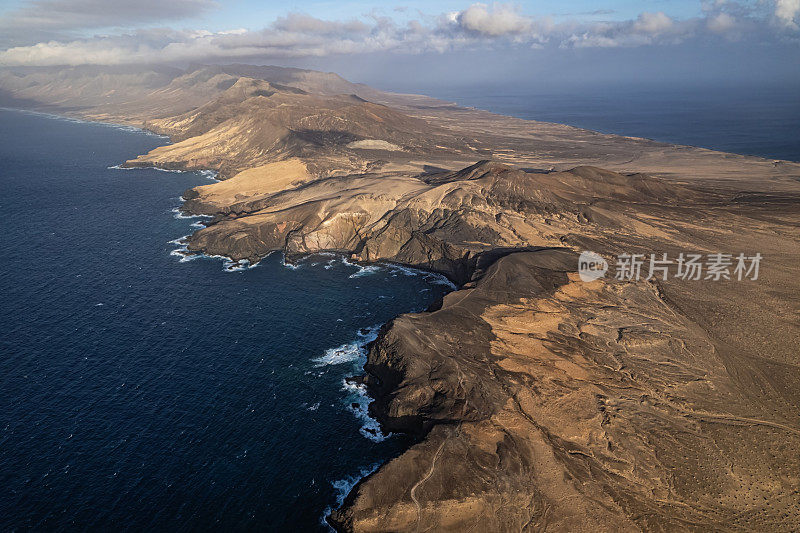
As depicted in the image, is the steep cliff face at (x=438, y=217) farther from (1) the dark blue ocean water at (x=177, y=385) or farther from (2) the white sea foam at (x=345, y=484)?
(2) the white sea foam at (x=345, y=484)

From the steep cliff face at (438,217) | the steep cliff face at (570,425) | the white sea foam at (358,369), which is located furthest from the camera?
the steep cliff face at (438,217)

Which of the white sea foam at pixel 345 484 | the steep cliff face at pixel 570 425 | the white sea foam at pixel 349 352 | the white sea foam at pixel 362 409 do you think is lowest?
the white sea foam at pixel 345 484

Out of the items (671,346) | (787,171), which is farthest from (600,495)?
(787,171)

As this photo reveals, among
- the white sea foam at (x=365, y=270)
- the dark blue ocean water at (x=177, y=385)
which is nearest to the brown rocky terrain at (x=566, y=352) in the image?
the white sea foam at (x=365, y=270)

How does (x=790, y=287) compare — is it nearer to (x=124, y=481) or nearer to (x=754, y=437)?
(x=754, y=437)

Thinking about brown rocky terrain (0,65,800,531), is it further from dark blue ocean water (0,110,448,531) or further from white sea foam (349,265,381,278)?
dark blue ocean water (0,110,448,531)

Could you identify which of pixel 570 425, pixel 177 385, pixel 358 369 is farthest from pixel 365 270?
pixel 570 425

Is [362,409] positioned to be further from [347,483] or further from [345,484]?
[345,484]
